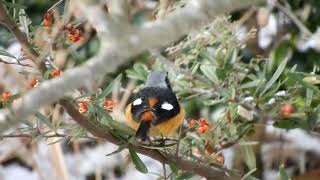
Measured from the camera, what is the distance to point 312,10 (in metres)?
3.23

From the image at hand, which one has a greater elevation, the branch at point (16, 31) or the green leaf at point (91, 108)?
the branch at point (16, 31)

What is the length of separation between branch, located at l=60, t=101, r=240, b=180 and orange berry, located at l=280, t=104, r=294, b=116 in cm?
45

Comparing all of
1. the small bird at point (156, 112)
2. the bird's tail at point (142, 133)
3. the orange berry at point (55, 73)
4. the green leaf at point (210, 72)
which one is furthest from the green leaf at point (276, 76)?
the orange berry at point (55, 73)

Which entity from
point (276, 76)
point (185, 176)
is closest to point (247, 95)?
point (276, 76)

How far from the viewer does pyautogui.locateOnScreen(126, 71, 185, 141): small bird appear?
214 cm

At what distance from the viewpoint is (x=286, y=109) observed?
7.87ft

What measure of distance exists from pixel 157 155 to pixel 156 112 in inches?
12.9

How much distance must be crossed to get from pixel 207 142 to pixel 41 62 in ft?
2.78

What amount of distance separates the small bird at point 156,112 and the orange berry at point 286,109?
15.4 inches

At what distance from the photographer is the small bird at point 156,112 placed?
214 cm

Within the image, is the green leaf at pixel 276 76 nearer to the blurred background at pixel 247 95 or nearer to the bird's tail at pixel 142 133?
the blurred background at pixel 247 95

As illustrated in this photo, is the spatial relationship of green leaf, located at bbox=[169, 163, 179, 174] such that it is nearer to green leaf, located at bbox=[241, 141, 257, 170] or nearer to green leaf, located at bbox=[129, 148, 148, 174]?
green leaf, located at bbox=[129, 148, 148, 174]

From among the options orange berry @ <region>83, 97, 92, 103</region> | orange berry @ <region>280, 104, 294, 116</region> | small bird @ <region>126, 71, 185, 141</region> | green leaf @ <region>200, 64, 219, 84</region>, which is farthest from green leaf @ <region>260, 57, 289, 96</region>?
orange berry @ <region>83, 97, 92, 103</region>

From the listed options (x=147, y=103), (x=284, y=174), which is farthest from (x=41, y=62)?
(x=284, y=174)
